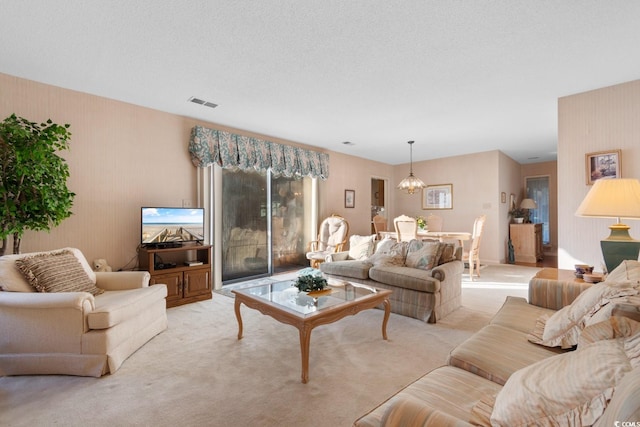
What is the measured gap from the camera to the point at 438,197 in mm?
7469

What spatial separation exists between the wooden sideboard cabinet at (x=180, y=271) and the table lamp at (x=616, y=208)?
4029 millimetres

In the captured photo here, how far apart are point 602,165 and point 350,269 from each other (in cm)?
317

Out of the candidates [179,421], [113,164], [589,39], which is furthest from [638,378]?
[113,164]

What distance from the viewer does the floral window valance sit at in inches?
169

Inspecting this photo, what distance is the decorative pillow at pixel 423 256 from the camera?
3.39 m

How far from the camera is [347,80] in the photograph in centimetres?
310

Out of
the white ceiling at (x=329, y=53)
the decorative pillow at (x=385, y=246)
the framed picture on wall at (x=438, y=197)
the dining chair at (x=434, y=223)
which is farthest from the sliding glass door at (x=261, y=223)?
the framed picture on wall at (x=438, y=197)

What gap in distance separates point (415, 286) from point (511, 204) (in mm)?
5855

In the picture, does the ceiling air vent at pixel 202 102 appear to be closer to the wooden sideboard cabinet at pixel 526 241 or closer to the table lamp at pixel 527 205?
the wooden sideboard cabinet at pixel 526 241

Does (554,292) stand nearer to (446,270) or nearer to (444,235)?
(446,270)

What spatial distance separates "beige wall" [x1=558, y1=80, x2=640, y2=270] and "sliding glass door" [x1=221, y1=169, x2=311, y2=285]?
4171 millimetres

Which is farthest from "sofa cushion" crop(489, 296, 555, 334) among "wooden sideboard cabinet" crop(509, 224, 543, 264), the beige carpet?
"wooden sideboard cabinet" crop(509, 224, 543, 264)

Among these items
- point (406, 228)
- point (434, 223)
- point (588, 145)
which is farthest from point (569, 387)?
point (434, 223)

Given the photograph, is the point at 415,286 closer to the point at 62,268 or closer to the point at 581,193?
the point at 581,193
